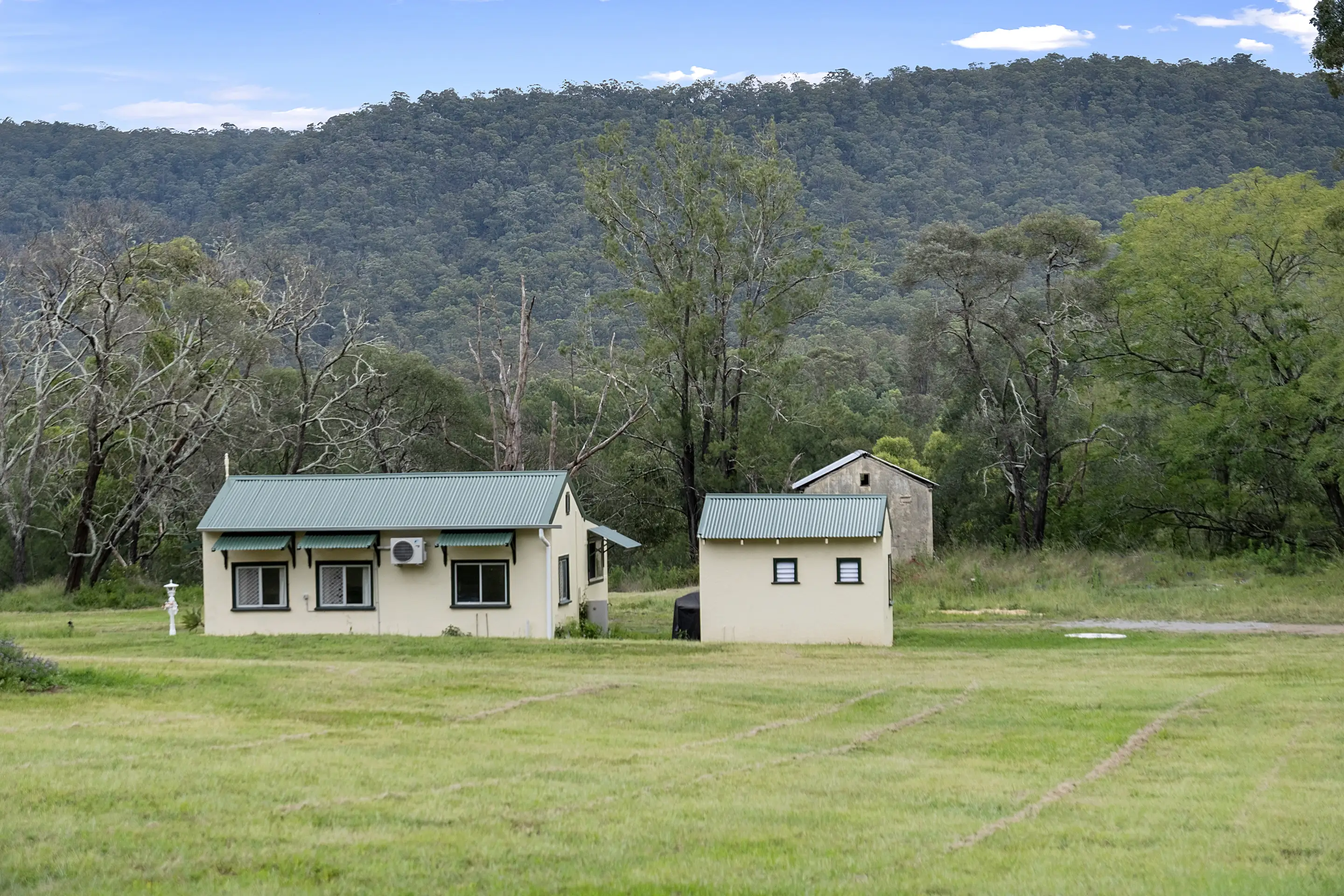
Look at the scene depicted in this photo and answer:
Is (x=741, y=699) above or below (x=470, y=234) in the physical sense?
below

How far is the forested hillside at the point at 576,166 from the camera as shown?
9981 centimetres

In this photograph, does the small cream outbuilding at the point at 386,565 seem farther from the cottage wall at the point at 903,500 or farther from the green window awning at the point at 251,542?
the cottage wall at the point at 903,500

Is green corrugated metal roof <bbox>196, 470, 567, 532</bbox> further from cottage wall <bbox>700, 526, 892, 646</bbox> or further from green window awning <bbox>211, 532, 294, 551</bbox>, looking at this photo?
cottage wall <bbox>700, 526, 892, 646</bbox>

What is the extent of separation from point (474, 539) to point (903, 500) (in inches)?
955

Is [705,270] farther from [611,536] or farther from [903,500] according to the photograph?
[611,536]

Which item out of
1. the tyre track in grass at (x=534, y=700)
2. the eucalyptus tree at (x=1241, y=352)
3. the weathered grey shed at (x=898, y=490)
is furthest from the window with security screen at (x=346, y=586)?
the eucalyptus tree at (x=1241, y=352)

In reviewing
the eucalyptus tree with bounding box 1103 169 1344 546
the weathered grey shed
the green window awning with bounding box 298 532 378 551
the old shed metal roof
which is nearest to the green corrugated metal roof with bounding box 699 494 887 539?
the green window awning with bounding box 298 532 378 551

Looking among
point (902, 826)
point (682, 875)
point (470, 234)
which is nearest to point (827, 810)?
point (902, 826)

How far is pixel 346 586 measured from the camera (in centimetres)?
2983

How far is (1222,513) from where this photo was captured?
4781cm

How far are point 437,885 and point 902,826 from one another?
3916 millimetres

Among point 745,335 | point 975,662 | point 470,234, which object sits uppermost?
point 470,234

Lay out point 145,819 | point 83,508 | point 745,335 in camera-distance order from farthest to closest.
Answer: point 745,335 → point 83,508 → point 145,819

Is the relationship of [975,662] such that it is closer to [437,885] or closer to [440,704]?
[440,704]
